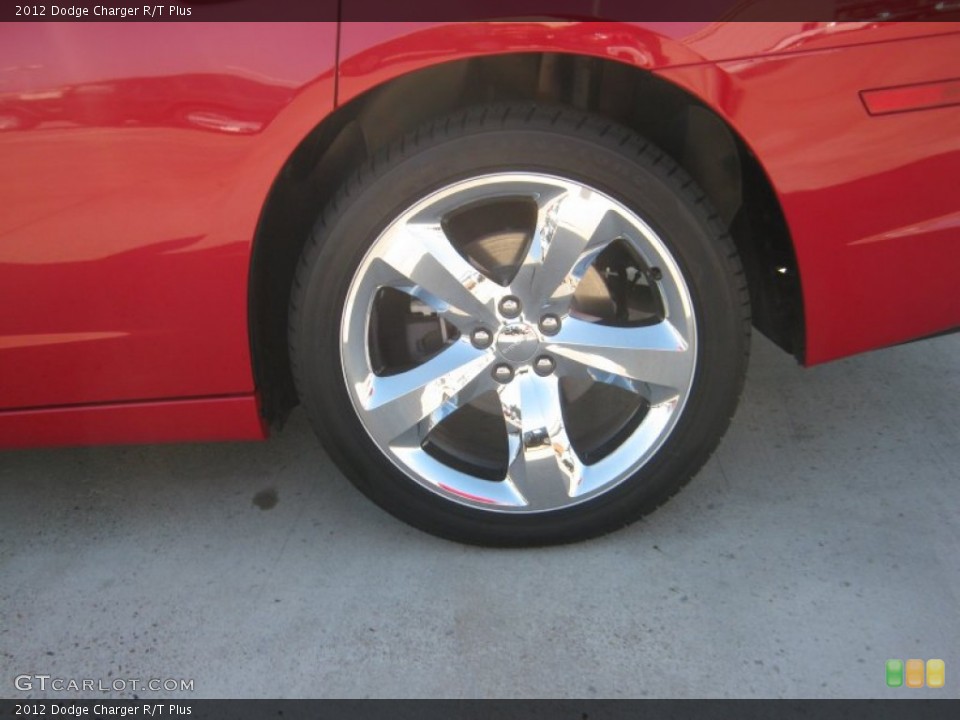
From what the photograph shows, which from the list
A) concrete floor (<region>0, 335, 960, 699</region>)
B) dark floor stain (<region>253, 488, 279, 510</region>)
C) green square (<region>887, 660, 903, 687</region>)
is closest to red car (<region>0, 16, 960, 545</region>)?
concrete floor (<region>0, 335, 960, 699</region>)

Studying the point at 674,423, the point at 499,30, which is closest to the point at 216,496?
the point at 674,423

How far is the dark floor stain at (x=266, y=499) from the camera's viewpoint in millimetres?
2422

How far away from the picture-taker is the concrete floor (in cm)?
188

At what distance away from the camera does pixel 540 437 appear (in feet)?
6.94

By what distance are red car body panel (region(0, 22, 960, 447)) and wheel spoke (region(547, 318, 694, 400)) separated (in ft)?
0.94

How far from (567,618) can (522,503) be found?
10.4 inches

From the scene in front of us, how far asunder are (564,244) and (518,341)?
0.23m

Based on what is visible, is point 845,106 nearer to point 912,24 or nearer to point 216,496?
point 912,24

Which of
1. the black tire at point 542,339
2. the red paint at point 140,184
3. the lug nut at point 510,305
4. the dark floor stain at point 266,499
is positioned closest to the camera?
the red paint at point 140,184

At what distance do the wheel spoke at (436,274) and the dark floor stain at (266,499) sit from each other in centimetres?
72

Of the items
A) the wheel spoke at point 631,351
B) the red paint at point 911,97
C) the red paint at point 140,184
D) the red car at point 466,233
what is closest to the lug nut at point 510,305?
the red car at point 466,233

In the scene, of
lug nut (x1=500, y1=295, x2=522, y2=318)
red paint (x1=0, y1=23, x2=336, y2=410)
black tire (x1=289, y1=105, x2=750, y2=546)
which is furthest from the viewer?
lug nut (x1=500, y1=295, x2=522, y2=318)

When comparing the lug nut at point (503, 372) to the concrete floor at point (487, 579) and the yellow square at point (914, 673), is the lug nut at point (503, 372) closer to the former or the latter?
the concrete floor at point (487, 579)

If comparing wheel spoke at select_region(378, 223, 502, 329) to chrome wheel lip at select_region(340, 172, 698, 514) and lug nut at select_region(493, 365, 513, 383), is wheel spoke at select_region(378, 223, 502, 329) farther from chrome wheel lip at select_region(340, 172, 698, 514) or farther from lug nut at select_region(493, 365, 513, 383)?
lug nut at select_region(493, 365, 513, 383)
